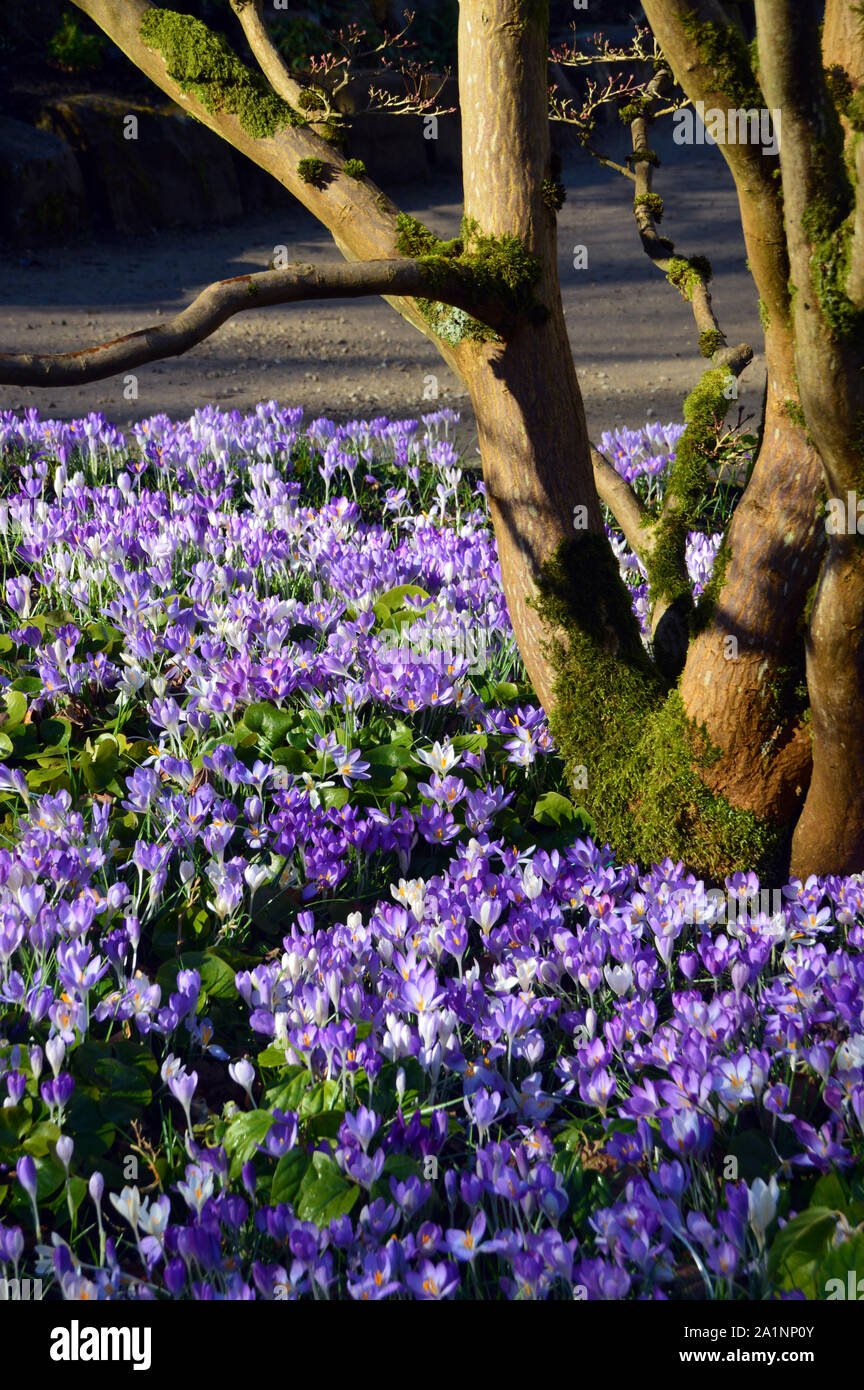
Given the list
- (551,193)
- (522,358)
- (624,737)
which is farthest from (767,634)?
(551,193)

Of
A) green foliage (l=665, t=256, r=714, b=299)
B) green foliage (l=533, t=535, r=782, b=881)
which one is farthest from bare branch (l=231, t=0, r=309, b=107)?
green foliage (l=533, t=535, r=782, b=881)

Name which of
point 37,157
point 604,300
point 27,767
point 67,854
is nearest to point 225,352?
point 604,300

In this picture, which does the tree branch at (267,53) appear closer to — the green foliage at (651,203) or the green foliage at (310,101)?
the green foliage at (310,101)

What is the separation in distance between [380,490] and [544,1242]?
406 cm

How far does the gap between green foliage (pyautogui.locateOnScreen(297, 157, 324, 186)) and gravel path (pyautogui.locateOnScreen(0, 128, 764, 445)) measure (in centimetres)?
250

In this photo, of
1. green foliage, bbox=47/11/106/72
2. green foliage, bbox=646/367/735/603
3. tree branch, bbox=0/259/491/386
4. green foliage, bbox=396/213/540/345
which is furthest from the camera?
Result: green foliage, bbox=47/11/106/72

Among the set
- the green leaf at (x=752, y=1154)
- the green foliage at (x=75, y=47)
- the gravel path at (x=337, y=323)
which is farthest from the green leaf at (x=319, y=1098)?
the green foliage at (x=75, y=47)

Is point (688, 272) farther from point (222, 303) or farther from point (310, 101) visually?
point (222, 303)

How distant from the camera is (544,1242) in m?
1.65

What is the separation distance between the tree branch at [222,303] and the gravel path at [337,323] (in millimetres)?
3110

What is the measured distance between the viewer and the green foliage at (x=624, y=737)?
2779 mm

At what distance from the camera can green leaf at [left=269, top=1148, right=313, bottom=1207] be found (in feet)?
5.94

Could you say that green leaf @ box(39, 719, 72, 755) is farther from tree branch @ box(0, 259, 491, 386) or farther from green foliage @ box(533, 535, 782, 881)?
green foliage @ box(533, 535, 782, 881)
